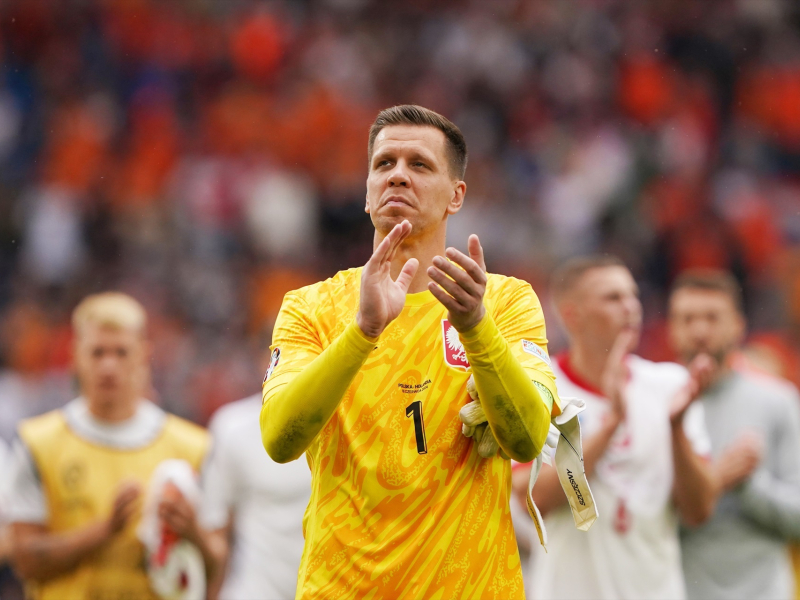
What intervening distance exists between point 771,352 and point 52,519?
7.81 metres

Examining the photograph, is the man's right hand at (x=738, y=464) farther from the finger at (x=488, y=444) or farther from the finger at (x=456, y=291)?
the finger at (x=456, y=291)

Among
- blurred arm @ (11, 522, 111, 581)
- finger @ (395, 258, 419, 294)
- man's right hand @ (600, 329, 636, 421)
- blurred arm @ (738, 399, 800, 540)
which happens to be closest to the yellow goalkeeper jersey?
finger @ (395, 258, 419, 294)

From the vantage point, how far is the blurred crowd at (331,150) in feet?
44.9

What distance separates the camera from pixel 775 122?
51.6 ft

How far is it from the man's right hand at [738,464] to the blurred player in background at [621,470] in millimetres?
145

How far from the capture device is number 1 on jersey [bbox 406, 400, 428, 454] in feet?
11.3

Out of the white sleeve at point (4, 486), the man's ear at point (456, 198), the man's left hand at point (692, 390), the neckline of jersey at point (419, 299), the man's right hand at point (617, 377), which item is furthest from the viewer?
the white sleeve at point (4, 486)

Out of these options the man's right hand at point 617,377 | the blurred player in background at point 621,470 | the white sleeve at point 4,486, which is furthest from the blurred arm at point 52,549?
the man's right hand at point 617,377

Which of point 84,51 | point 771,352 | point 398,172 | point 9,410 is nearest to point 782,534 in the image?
point 398,172

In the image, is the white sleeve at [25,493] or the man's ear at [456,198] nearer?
the man's ear at [456,198]

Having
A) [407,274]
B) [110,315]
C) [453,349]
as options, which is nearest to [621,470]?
[453,349]

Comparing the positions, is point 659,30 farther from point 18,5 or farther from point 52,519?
point 52,519

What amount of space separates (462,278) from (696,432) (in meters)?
3.37

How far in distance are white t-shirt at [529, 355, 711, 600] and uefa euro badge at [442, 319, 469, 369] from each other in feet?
7.88
